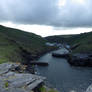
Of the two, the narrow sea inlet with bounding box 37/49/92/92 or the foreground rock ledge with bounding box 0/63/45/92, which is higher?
the foreground rock ledge with bounding box 0/63/45/92

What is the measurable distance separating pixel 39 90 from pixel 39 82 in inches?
43.4

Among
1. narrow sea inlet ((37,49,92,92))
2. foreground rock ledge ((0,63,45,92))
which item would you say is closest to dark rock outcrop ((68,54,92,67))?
narrow sea inlet ((37,49,92,92))

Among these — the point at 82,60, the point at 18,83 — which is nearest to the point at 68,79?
the point at 18,83

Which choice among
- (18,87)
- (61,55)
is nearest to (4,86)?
(18,87)

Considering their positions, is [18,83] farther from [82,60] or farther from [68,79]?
[82,60]

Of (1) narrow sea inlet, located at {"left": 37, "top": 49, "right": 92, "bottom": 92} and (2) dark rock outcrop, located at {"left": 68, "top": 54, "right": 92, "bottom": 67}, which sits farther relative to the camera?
(2) dark rock outcrop, located at {"left": 68, "top": 54, "right": 92, "bottom": 67}

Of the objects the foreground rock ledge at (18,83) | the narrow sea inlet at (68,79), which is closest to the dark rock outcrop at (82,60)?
the narrow sea inlet at (68,79)

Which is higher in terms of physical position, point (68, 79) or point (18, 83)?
point (18, 83)

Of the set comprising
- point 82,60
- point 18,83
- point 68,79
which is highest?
point 18,83

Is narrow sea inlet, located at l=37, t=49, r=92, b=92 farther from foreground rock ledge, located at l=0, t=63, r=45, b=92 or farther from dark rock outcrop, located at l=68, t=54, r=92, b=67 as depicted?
dark rock outcrop, located at l=68, t=54, r=92, b=67

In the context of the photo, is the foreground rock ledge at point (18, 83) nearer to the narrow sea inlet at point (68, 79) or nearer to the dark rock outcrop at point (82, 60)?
the narrow sea inlet at point (68, 79)

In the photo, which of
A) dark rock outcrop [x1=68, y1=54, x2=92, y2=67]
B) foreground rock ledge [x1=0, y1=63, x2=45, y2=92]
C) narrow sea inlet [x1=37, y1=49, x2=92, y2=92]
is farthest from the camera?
dark rock outcrop [x1=68, y1=54, x2=92, y2=67]

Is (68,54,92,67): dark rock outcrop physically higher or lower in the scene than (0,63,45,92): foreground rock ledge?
lower

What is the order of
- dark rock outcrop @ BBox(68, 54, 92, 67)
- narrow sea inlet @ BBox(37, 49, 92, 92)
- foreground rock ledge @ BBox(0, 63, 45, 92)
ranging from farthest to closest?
1. dark rock outcrop @ BBox(68, 54, 92, 67)
2. narrow sea inlet @ BBox(37, 49, 92, 92)
3. foreground rock ledge @ BBox(0, 63, 45, 92)
